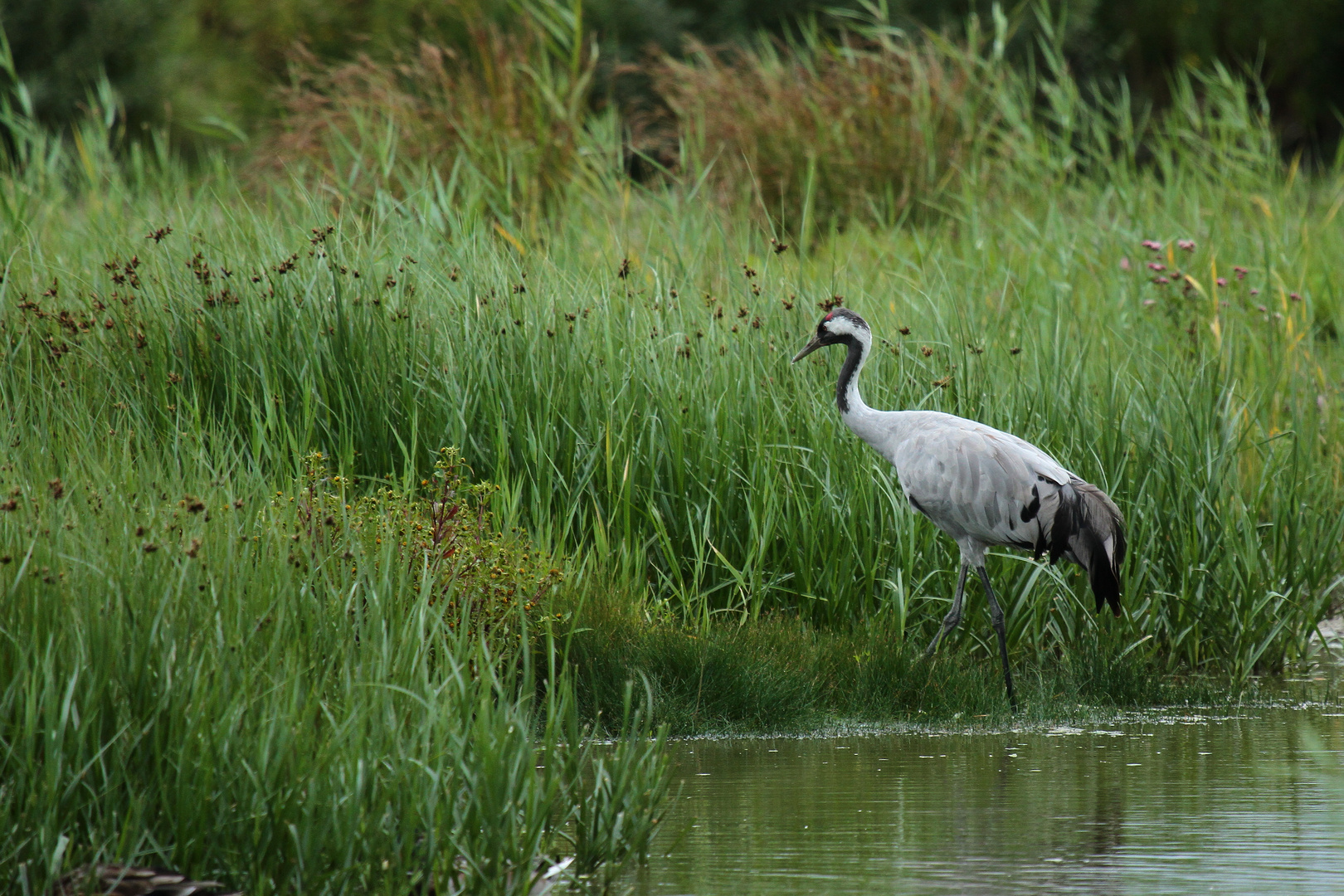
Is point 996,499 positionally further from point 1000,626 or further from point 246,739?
point 246,739

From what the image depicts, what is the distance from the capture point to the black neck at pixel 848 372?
692cm

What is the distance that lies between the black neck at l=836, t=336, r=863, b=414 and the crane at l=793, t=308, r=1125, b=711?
0.60ft

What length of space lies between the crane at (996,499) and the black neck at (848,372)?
0.60 ft

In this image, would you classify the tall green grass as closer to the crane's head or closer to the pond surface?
the pond surface

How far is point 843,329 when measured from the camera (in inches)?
272

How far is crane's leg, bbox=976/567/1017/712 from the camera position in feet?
21.1

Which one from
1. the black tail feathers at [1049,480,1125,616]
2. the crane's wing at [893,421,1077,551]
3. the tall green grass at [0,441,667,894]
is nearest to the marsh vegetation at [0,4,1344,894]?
the tall green grass at [0,441,667,894]

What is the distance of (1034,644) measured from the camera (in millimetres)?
7020

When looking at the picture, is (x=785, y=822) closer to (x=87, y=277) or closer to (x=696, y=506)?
(x=696, y=506)

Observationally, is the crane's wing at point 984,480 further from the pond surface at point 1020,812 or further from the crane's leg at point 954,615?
the pond surface at point 1020,812

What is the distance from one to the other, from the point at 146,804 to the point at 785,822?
1.81 m

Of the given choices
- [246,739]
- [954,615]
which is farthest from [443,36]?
[246,739]

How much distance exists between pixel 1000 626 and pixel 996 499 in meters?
0.54

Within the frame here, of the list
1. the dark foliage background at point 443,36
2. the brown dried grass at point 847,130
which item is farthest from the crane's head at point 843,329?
the dark foliage background at point 443,36
